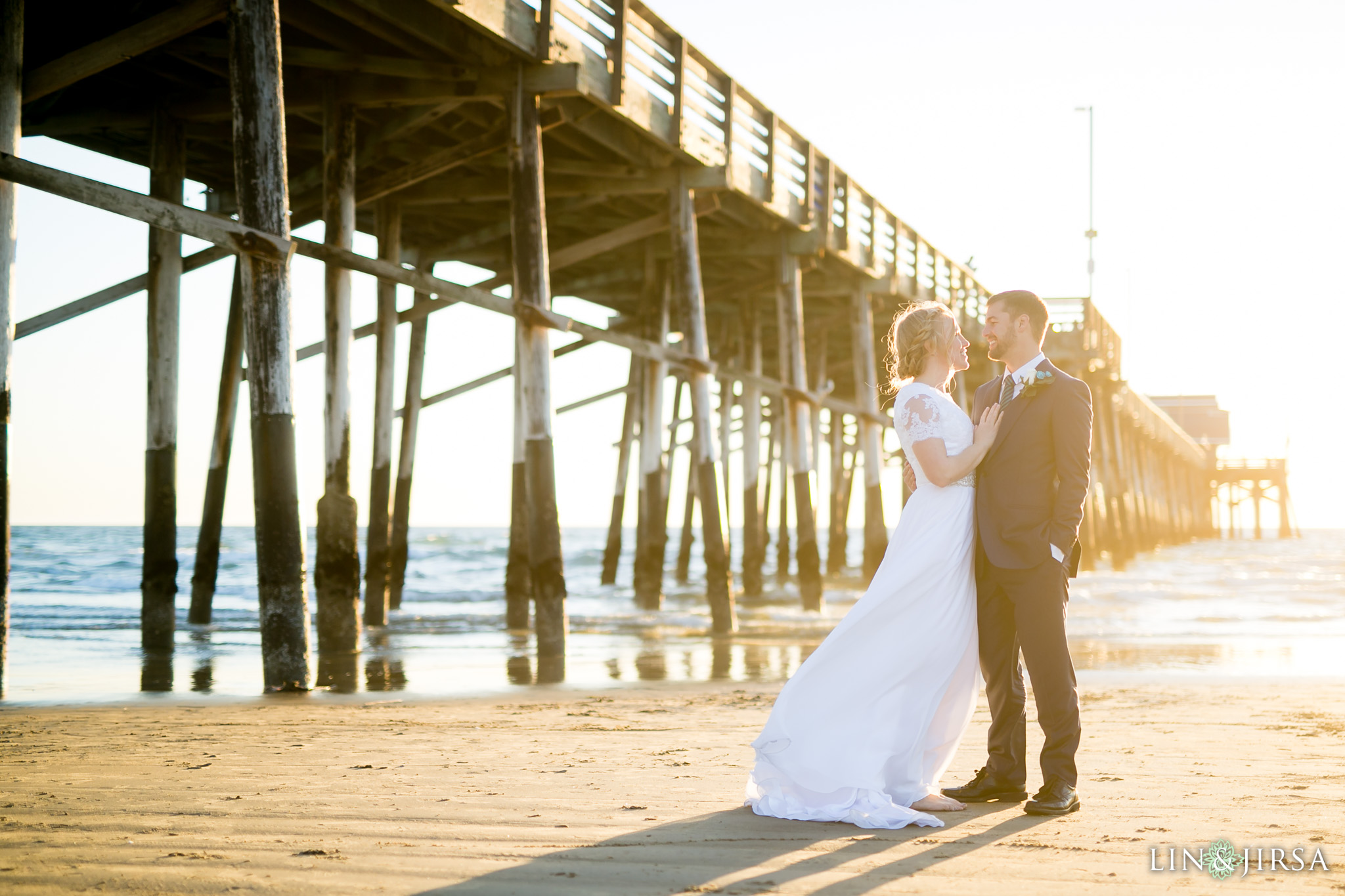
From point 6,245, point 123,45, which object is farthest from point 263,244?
point 123,45

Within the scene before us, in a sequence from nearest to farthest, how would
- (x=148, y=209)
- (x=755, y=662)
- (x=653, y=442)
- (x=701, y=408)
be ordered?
1. (x=148, y=209)
2. (x=755, y=662)
3. (x=701, y=408)
4. (x=653, y=442)

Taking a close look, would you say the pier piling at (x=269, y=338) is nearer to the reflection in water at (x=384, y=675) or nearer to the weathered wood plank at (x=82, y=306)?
the reflection in water at (x=384, y=675)

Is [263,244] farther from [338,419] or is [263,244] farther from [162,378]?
[162,378]

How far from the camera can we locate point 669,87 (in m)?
9.70

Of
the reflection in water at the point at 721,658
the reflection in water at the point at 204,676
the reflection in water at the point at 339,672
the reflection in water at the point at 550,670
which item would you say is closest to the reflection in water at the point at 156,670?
the reflection in water at the point at 204,676

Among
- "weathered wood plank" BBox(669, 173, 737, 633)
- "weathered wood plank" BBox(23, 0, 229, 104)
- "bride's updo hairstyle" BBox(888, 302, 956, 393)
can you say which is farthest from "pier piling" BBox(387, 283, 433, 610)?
"bride's updo hairstyle" BBox(888, 302, 956, 393)

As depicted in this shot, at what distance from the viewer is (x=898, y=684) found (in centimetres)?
329

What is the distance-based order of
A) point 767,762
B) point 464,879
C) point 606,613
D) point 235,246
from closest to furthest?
point 464,879 → point 767,762 → point 235,246 → point 606,613

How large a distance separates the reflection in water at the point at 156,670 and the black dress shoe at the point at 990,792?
460cm

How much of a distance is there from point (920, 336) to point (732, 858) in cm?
168

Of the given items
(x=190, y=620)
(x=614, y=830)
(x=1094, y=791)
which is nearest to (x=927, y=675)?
(x=1094, y=791)

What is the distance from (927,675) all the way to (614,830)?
102 centimetres

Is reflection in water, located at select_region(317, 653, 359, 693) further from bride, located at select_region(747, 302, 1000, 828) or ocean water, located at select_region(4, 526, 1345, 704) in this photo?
bride, located at select_region(747, 302, 1000, 828)

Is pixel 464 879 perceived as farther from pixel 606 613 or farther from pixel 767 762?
pixel 606 613
